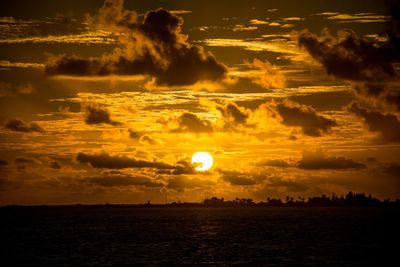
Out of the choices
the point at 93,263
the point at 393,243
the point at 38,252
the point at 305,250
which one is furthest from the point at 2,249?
the point at 393,243

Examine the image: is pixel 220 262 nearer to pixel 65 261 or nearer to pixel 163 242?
pixel 65 261

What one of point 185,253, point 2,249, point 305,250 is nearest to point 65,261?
point 185,253

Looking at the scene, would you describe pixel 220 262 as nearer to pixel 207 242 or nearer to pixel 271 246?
pixel 271 246

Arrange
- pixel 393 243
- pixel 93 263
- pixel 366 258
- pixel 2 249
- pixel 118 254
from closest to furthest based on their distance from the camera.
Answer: pixel 93 263, pixel 366 258, pixel 118 254, pixel 2 249, pixel 393 243

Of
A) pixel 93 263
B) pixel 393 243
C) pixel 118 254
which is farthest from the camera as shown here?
pixel 393 243

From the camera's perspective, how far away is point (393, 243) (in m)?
155

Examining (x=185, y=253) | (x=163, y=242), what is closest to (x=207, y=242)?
(x=163, y=242)

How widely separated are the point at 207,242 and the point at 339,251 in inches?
1527

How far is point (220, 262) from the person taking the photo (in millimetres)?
109188

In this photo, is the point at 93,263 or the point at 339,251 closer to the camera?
the point at 93,263

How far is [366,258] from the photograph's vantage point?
11744 cm

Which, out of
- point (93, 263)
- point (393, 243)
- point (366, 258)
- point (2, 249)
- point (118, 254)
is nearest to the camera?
point (93, 263)

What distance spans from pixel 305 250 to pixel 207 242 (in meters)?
33.5

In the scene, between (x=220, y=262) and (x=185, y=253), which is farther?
(x=185, y=253)
